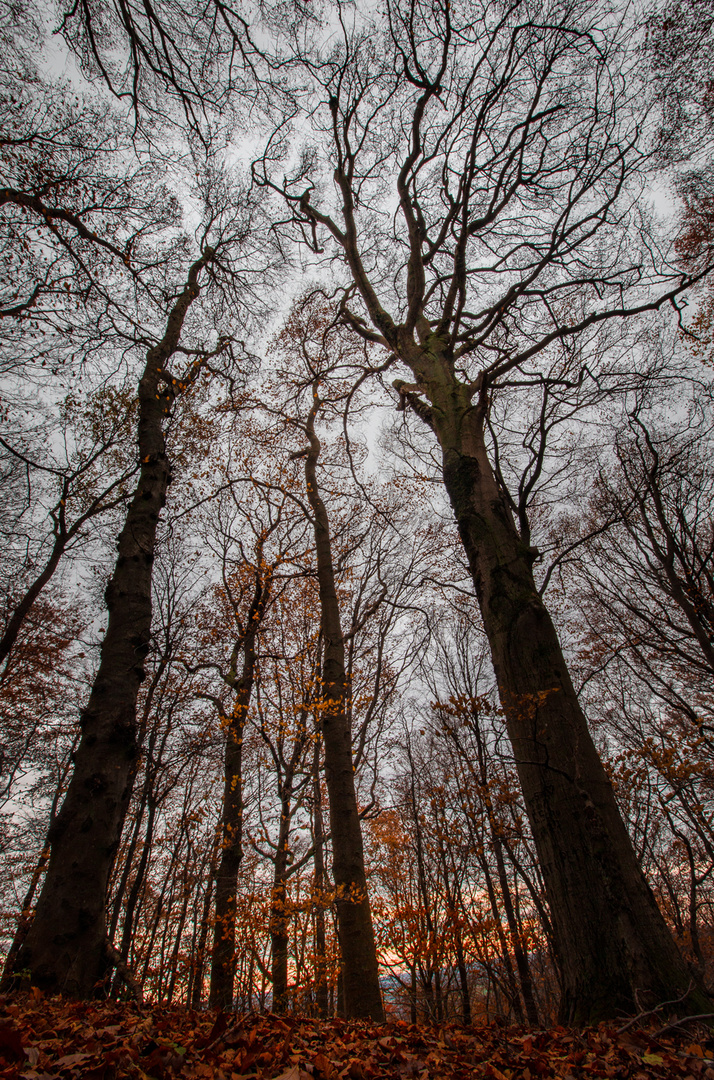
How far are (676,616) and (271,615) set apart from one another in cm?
871

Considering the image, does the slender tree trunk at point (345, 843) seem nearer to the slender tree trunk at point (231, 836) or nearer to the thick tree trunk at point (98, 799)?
Answer: the slender tree trunk at point (231, 836)

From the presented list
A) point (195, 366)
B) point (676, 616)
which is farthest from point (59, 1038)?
point (676, 616)

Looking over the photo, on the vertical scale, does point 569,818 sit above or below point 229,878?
below

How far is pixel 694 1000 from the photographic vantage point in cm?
179

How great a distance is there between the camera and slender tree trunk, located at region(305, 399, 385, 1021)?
424 cm

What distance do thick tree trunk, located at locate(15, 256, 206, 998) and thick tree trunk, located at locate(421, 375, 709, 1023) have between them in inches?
100.0

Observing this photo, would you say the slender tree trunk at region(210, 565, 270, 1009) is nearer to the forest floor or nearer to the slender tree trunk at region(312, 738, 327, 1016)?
the slender tree trunk at region(312, 738, 327, 1016)

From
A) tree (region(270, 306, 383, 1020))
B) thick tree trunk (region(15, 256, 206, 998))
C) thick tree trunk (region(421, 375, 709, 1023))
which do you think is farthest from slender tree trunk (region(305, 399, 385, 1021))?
thick tree trunk (region(421, 375, 709, 1023))

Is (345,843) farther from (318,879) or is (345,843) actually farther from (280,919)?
(318,879)

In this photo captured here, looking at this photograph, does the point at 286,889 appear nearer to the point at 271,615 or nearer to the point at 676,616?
the point at 271,615

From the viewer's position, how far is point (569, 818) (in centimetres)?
221

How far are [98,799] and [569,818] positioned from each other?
9.25 feet

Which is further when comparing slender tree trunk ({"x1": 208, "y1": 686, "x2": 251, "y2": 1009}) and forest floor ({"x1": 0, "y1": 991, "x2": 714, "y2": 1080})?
slender tree trunk ({"x1": 208, "y1": 686, "x2": 251, "y2": 1009})

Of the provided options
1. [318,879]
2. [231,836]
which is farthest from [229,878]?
[318,879]
